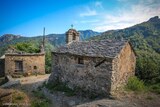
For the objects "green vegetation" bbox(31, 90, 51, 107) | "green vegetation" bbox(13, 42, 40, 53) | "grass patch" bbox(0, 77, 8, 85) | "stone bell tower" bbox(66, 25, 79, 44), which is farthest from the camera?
"green vegetation" bbox(13, 42, 40, 53)

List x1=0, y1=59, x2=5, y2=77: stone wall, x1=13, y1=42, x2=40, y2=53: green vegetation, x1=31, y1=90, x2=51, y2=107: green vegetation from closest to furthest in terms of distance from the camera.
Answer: x1=31, y1=90, x2=51, y2=107: green vegetation → x1=0, y1=59, x2=5, y2=77: stone wall → x1=13, y1=42, x2=40, y2=53: green vegetation

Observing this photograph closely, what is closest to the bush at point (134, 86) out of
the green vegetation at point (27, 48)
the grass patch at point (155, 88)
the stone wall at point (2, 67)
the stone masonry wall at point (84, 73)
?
the grass patch at point (155, 88)

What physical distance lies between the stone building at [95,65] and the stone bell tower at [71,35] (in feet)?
5.69

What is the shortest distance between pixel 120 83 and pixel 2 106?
8.79 m

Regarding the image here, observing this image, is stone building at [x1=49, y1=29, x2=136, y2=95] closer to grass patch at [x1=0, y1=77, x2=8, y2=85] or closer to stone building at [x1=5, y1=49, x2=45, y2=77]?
stone building at [x1=5, y1=49, x2=45, y2=77]

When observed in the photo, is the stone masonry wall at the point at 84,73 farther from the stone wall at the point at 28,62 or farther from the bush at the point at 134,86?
the stone wall at the point at 28,62

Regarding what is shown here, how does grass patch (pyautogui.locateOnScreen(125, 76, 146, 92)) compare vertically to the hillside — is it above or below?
below

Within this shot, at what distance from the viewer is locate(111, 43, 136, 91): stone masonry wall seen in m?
13.5

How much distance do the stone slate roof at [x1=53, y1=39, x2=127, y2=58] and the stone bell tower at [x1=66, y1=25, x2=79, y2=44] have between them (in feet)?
5.47

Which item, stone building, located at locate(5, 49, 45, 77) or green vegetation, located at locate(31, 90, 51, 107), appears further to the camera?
stone building, located at locate(5, 49, 45, 77)

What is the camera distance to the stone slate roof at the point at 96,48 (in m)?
14.1

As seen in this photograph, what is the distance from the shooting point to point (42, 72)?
25.4 meters

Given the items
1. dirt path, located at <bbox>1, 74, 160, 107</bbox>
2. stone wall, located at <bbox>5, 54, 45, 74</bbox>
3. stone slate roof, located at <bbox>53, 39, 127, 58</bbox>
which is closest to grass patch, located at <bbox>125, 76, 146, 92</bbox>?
dirt path, located at <bbox>1, 74, 160, 107</bbox>

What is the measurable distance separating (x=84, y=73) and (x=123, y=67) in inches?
131
